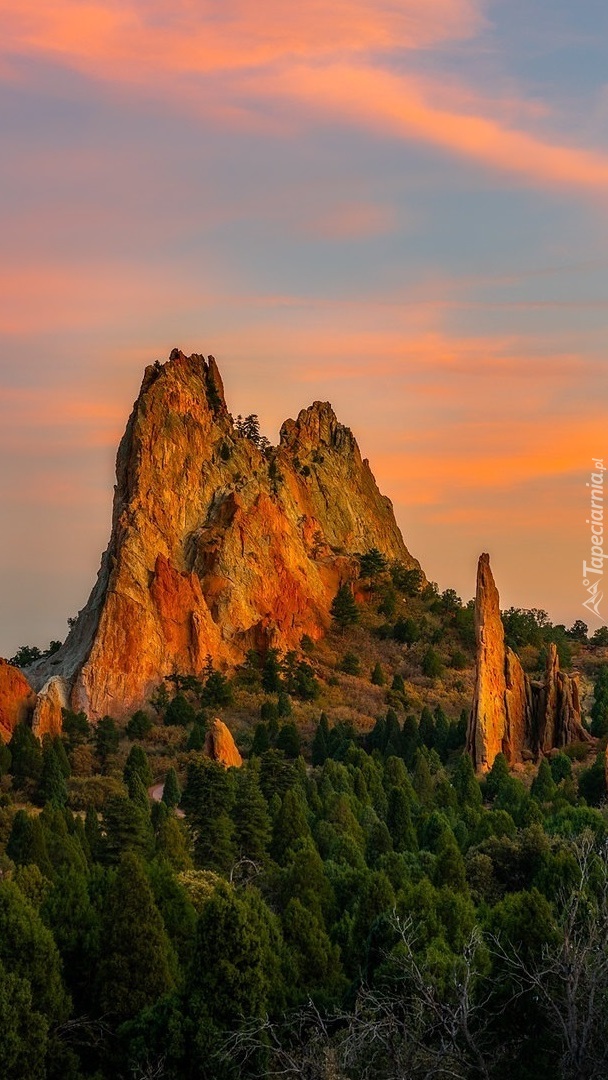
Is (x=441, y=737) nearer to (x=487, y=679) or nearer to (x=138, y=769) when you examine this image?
(x=487, y=679)

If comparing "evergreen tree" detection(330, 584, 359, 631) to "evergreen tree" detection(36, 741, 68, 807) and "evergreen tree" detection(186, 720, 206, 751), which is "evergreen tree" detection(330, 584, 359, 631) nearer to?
"evergreen tree" detection(186, 720, 206, 751)

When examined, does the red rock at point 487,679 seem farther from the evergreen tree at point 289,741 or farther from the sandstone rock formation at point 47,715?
the sandstone rock formation at point 47,715

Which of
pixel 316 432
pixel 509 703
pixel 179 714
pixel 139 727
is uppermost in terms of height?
pixel 316 432

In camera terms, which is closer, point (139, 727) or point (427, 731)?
point (427, 731)

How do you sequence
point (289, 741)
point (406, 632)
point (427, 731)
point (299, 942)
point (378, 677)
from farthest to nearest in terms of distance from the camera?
point (406, 632) < point (378, 677) < point (427, 731) < point (289, 741) < point (299, 942)

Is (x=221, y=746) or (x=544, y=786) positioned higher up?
(x=221, y=746)

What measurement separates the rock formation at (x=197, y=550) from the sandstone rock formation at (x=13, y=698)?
545 cm

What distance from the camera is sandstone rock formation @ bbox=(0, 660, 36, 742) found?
87.1 metres

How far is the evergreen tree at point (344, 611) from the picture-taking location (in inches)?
4348

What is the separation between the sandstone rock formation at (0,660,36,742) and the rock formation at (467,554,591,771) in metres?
26.1

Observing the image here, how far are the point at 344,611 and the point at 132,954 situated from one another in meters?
75.6

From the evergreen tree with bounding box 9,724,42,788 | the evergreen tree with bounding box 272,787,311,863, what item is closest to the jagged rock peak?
the evergreen tree with bounding box 9,724,42,788

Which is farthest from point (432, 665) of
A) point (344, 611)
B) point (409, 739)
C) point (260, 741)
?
point (260, 741)

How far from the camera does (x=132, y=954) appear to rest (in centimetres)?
3538
